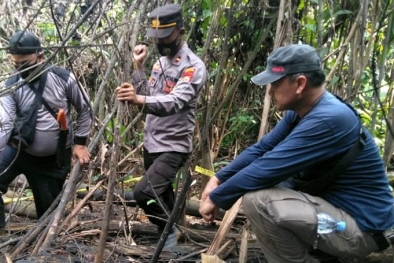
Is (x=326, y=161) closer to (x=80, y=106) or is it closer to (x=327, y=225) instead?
(x=327, y=225)

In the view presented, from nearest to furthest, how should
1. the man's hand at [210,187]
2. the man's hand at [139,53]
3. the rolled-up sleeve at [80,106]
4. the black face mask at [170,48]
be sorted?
the man's hand at [210,187]
the man's hand at [139,53]
the black face mask at [170,48]
the rolled-up sleeve at [80,106]

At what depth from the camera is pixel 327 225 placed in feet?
8.77

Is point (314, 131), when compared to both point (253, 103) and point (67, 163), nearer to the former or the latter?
point (67, 163)

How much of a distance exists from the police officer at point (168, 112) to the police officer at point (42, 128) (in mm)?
598

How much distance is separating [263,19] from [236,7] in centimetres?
40

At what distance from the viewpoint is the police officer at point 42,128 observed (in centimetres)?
390

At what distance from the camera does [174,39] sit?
3695 millimetres

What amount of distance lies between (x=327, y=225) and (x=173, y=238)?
4.43ft

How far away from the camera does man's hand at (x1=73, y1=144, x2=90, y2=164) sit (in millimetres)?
3968

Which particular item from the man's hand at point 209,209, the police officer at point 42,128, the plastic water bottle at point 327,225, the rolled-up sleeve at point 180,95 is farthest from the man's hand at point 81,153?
the plastic water bottle at point 327,225

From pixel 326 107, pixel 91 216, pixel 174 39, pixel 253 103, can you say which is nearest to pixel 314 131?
pixel 326 107

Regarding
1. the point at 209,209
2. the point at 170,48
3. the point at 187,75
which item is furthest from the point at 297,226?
the point at 170,48

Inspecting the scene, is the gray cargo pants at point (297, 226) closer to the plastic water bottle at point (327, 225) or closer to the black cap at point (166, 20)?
the plastic water bottle at point (327, 225)

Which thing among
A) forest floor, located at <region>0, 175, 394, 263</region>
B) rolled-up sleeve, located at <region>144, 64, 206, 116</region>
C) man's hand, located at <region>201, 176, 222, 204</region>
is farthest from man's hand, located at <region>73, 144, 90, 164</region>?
man's hand, located at <region>201, 176, 222, 204</region>
